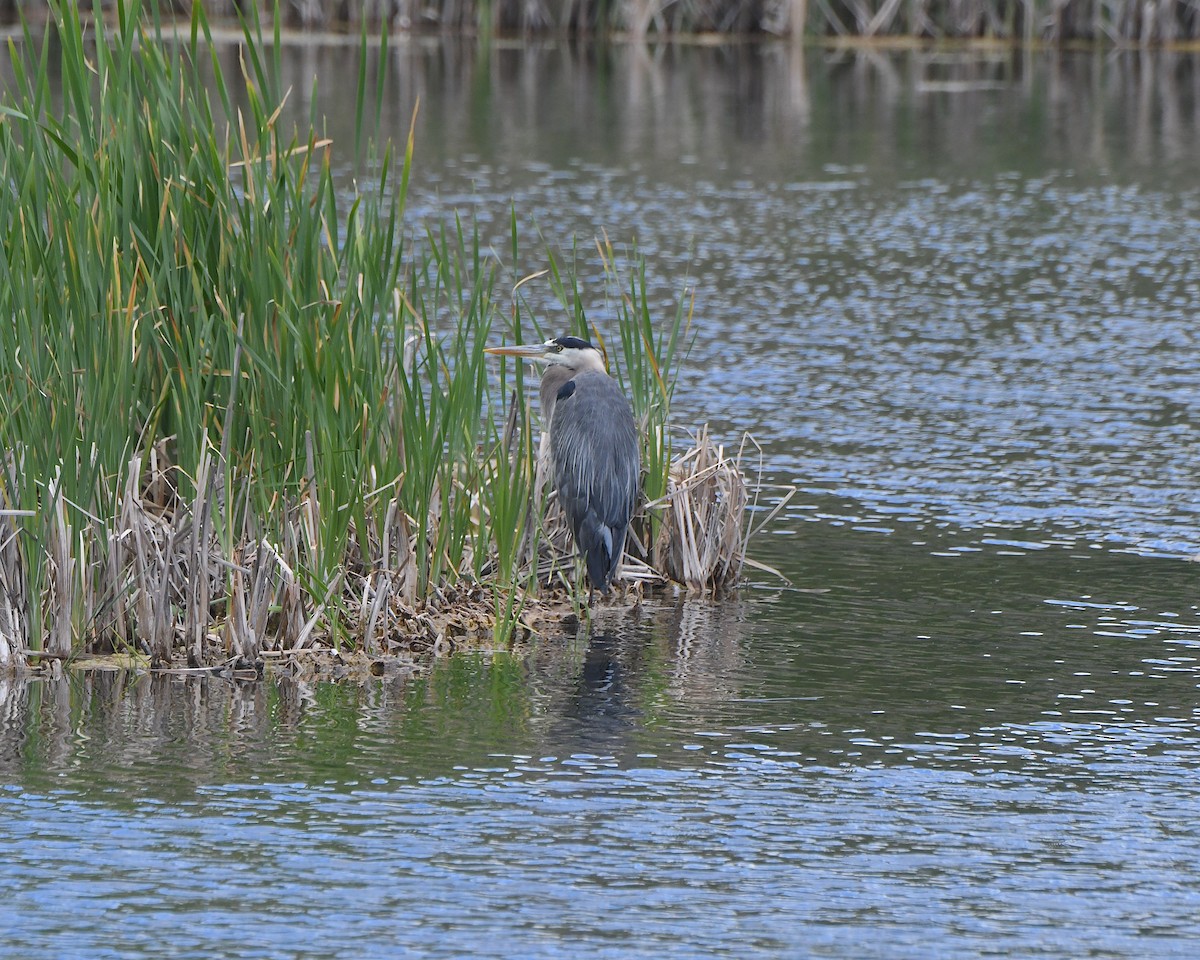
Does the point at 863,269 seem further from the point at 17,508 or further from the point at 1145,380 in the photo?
Result: the point at 17,508

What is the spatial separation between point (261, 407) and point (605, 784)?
1.61m

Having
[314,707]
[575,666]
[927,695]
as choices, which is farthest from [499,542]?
[927,695]

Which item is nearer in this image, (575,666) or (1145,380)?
(575,666)

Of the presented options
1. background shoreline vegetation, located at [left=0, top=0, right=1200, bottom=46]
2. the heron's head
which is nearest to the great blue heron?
the heron's head

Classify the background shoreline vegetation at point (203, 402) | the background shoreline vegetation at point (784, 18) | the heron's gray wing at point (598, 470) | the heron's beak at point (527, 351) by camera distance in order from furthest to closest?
1. the background shoreline vegetation at point (784, 18)
2. the heron's beak at point (527, 351)
3. the heron's gray wing at point (598, 470)
4. the background shoreline vegetation at point (203, 402)

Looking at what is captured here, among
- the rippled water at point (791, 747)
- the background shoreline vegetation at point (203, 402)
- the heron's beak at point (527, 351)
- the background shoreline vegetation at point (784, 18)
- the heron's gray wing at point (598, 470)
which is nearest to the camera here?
the rippled water at point (791, 747)

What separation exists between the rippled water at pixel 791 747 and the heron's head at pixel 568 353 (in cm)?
80

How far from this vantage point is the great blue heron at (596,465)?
6.46 m

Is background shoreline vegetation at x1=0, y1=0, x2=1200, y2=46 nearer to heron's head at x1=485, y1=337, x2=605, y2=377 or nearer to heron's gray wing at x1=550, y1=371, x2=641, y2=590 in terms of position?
heron's head at x1=485, y1=337, x2=605, y2=377

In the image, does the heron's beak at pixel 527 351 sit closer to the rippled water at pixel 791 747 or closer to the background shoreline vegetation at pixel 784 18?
the rippled water at pixel 791 747

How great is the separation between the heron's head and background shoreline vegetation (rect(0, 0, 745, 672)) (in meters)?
0.58

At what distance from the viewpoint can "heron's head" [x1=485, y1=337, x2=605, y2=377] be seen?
22.7ft

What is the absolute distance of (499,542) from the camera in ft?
20.7

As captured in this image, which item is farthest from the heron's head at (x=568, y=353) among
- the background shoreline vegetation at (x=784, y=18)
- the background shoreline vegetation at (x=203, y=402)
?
the background shoreline vegetation at (x=784, y=18)
